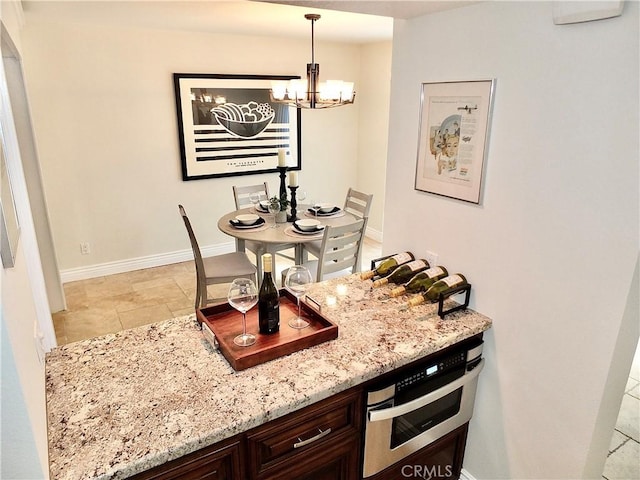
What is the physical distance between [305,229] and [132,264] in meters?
2.27

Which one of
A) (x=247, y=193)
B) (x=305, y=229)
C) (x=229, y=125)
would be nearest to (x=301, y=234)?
(x=305, y=229)

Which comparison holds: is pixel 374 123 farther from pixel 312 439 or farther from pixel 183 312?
pixel 312 439

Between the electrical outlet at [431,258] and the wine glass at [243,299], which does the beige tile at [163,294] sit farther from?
the electrical outlet at [431,258]

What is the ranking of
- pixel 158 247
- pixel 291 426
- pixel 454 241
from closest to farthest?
pixel 291 426 → pixel 454 241 → pixel 158 247

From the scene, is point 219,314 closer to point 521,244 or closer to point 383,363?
point 383,363

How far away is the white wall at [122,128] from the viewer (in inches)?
148

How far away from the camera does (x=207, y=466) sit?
1.23 m

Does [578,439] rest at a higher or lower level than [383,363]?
lower

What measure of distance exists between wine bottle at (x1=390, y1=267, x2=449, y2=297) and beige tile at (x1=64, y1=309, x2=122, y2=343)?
2490 millimetres

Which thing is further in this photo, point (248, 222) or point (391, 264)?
point (248, 222)

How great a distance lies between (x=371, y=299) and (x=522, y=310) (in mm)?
628

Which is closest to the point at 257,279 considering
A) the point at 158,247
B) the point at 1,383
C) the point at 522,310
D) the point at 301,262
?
the point at 301,262

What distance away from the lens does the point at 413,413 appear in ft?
5.49

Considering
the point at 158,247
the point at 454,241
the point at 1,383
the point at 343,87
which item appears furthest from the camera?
the point at 158,247
